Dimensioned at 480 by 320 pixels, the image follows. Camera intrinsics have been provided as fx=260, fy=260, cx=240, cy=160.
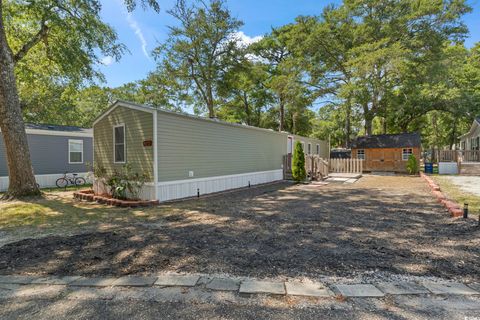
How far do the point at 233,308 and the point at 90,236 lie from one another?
361 cm

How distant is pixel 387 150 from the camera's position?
2084cm

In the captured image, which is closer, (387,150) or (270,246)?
(270,246)

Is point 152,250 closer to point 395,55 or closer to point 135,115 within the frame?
point 135,115

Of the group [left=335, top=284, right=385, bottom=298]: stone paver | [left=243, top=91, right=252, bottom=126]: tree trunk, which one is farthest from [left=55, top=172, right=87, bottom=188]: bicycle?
[left=243, top=91, right=252, bottom=126]: tree trunk

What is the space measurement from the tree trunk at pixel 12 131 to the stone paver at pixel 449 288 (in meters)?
10.8

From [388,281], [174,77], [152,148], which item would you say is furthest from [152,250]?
[174,77]

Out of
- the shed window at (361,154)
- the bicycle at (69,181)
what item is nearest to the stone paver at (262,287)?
the bicycle at (69,181)

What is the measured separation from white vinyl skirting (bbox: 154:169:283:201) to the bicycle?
26.0 feet

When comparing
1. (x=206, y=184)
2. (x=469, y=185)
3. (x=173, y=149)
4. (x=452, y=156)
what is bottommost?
(x=469, y=185)

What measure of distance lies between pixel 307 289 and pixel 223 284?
2.94 ft

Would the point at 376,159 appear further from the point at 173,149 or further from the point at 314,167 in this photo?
the point at 173,149

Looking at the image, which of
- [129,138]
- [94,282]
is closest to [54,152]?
[129,138]

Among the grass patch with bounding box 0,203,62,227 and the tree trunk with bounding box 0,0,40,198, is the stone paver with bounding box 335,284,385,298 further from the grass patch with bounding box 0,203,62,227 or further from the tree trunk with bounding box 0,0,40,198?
the tree trunk with bounding box 0,0,40,198

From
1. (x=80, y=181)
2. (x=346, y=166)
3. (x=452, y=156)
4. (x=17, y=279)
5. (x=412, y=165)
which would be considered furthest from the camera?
(x=452, y=156)
